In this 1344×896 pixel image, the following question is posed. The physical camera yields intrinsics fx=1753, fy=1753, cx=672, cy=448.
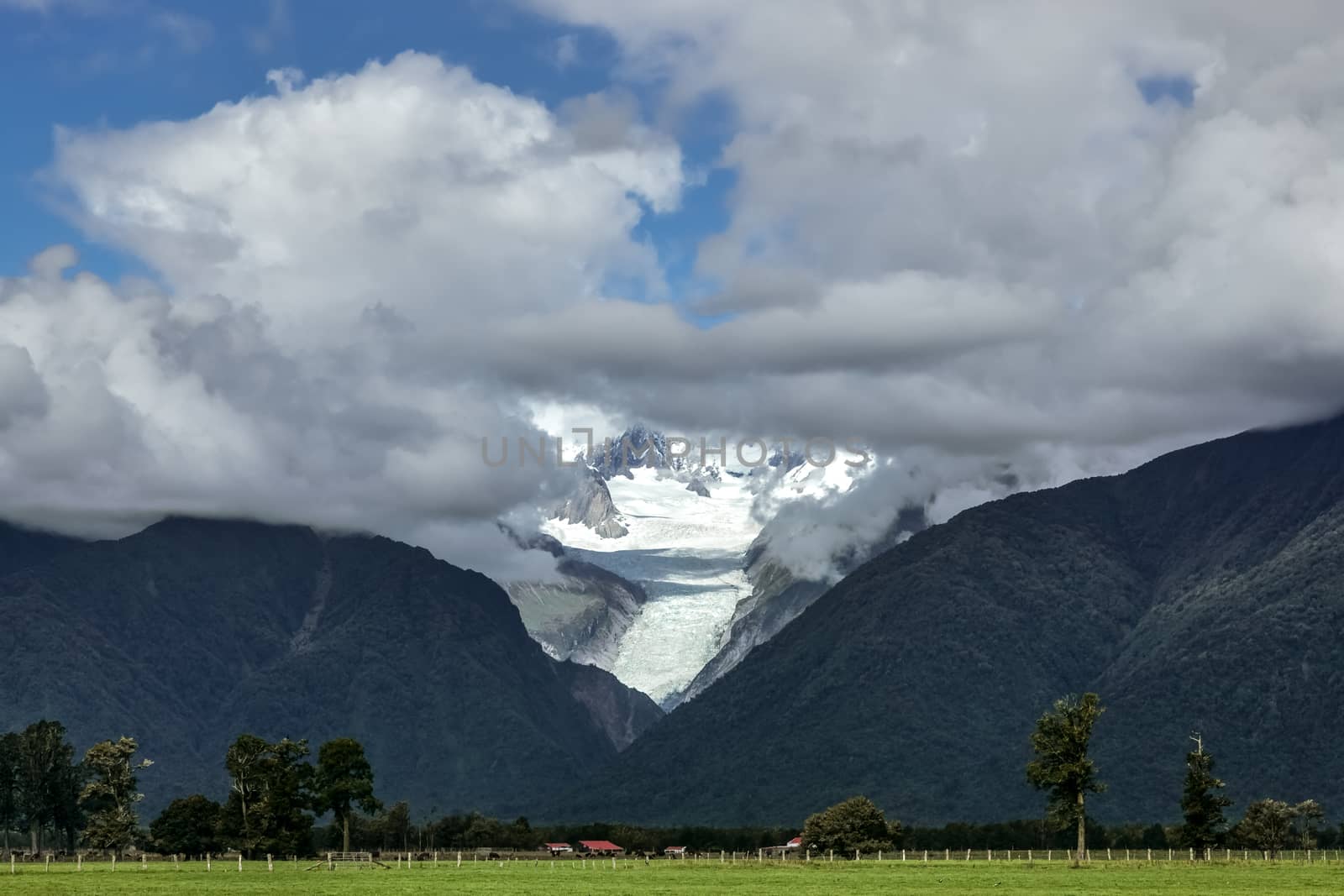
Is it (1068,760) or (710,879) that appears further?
(1068,760)

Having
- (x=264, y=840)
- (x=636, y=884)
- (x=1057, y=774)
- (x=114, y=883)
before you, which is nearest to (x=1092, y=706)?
(x=1057, y=774)

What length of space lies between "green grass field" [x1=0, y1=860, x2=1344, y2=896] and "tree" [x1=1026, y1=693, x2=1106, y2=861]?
7691mm

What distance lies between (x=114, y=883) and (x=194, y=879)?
9775 mm

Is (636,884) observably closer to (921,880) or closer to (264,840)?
(921,880)

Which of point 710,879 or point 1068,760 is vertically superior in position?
point 1068,760

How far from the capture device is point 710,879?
14562cm

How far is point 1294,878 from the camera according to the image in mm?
135125

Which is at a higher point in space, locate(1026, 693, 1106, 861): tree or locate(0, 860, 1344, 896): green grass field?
locate(1026, 693, 1106, 861): tree

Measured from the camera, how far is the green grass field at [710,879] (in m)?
120

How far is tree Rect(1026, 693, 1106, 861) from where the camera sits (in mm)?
188625

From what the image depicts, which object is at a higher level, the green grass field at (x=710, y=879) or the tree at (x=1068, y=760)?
the tree at (x=1068, y=760)

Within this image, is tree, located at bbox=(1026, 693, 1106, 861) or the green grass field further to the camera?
tree, located at bbox=(1026, 693, 1106, 861)

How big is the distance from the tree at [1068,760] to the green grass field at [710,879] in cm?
769

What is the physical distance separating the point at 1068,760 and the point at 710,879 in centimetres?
5905
